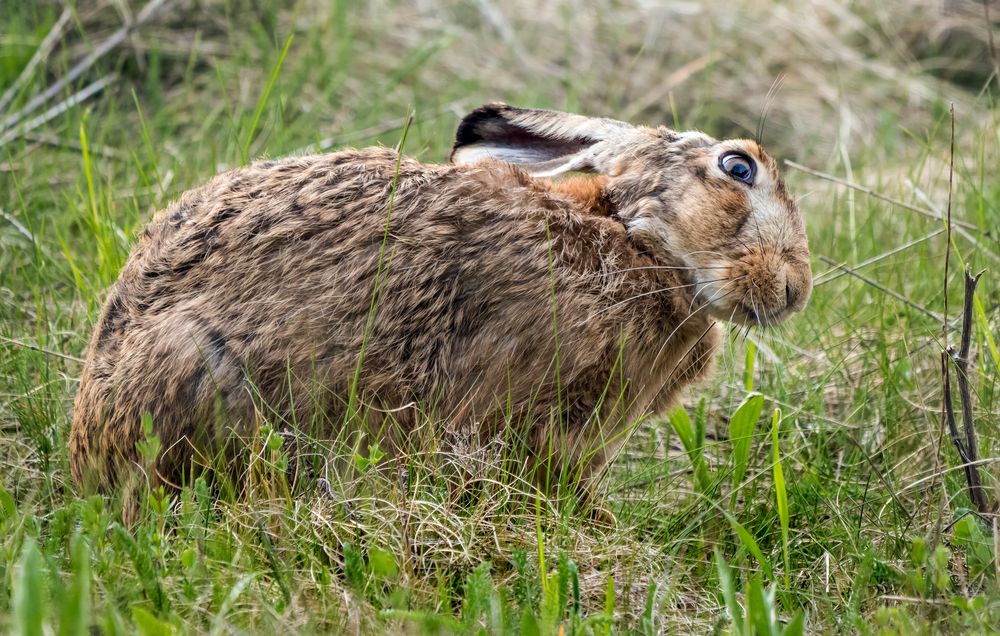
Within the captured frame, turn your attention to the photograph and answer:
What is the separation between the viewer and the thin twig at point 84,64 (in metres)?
4.86

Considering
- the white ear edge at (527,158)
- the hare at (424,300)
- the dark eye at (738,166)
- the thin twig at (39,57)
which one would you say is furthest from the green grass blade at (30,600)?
the thin twig at (39,57)

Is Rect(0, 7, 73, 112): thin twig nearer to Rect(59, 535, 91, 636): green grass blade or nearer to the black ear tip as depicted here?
the black ear tip

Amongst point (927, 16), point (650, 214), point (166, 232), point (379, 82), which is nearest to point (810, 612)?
point (650, 214)

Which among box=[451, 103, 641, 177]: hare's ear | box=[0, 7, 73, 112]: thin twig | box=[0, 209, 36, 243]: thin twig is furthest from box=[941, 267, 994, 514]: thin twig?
box=[0, 7, 73, 112]: thin twig

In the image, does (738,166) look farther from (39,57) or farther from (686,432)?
(39,57)

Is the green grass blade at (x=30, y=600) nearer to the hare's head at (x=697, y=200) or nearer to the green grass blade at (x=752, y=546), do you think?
the green grass blade at (x=752, y=546)

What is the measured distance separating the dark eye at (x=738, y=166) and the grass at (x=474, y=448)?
64 cm

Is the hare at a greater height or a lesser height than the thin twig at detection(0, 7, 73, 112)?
lesser

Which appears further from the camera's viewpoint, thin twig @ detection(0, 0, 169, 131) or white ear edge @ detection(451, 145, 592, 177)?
thin twig @ detection(0, 0, 169, 131)

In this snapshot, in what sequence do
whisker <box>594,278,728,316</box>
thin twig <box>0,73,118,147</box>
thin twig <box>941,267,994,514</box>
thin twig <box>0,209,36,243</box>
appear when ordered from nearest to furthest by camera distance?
thin twig <box>941,267,994,514</box>
whisker <box>594,278,728,316</box>
thin twig <box>0,209,36,243</box>
thin twig <box>0,73,118,147</box>

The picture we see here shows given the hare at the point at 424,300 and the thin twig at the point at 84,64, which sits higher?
the thin twig at the point at 84,64

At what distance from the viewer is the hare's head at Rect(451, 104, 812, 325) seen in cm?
321

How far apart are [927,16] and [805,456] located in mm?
4896

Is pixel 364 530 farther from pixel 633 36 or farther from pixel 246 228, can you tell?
pixel 633 36
